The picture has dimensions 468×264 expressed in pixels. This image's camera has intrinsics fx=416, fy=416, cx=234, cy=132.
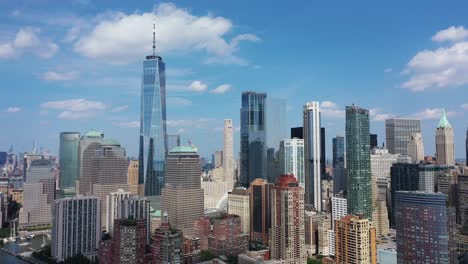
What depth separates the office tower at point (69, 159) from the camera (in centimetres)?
4544

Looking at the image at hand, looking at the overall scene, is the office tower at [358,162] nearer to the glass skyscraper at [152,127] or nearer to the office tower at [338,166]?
the office tower at [338,166]

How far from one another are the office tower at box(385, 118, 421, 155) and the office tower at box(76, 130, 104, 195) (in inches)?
1268

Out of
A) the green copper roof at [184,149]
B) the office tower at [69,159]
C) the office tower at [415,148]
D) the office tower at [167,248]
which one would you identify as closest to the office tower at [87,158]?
the office tower at [69,159]

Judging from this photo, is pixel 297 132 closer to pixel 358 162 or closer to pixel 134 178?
pixel 358 162

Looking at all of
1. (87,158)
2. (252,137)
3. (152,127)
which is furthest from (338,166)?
(87,158)

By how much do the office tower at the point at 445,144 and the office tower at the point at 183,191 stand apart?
74.4ft

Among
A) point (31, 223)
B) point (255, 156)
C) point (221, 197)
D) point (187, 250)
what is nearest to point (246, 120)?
point (255, 156)

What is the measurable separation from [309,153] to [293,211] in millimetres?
19660

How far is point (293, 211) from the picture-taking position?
2164cm

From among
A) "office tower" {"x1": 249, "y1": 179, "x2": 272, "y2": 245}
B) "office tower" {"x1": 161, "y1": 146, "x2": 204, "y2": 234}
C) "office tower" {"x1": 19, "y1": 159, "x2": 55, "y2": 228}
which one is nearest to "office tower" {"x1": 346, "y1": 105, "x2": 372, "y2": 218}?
"office tower" {"x1": 249, "y1": 179, "x2": 272, "y2": 245}

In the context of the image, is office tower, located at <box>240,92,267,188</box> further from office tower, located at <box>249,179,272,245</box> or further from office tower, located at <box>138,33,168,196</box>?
office tower, located at <box>249,179,272,245</box>

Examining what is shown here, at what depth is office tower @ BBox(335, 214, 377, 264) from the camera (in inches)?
679

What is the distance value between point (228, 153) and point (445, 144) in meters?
23.7

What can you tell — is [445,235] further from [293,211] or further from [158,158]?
[158,158]
